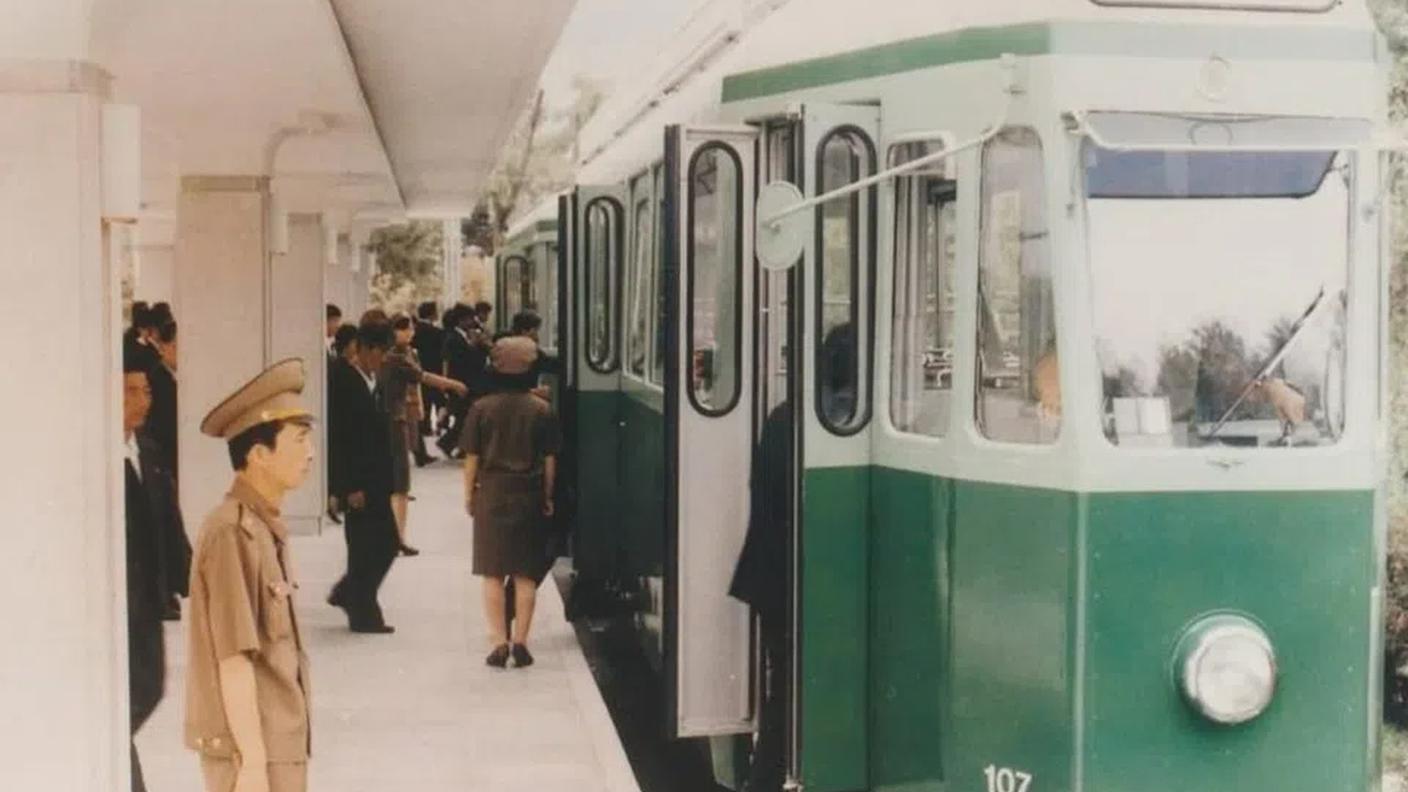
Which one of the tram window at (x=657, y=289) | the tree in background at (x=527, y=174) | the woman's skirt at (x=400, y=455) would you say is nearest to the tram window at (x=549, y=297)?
the woman's skirt at (x=400, y=455)

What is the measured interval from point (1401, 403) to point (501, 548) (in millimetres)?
11758

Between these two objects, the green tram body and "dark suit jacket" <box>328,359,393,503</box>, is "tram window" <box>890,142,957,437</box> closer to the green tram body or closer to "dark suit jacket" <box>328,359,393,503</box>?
the green tram body

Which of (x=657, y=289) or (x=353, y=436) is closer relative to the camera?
(x=657, y=289)

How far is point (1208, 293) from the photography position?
563 cm

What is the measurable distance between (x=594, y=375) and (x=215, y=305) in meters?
4.82

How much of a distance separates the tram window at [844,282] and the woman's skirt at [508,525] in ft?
12.7

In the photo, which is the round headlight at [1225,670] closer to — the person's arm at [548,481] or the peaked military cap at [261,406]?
the peaked military cap at [261,406]

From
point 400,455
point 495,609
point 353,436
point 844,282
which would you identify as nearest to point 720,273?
point 844,282

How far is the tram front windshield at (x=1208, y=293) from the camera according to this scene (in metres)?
5.61

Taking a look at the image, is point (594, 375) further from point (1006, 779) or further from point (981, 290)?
point (1006, 779)

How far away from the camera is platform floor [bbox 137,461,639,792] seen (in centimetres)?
851

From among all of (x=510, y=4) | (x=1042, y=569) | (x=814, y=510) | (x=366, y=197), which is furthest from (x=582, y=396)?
(x=366, y=197)

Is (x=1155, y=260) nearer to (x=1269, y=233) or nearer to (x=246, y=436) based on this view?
(x=1269, y=233)

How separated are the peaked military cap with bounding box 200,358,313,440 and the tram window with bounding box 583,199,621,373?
5.42m
